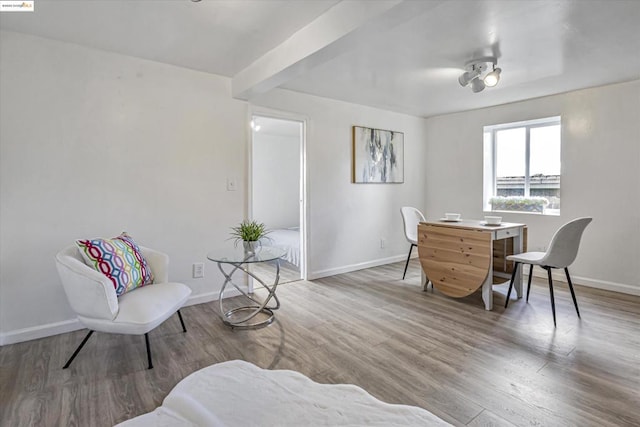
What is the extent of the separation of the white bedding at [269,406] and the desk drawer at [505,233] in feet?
8.14

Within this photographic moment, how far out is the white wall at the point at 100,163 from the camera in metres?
2.41

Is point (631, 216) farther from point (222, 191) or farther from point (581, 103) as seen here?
point (222, 191)

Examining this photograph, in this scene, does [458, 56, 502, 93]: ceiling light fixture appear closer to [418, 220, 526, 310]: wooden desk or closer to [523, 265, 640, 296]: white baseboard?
[418, 220, 526, 310]: wooden desk

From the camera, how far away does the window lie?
4.16 metres

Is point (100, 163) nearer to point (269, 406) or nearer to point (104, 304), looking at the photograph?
point (104, 304)

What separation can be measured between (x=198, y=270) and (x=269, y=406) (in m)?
2.46

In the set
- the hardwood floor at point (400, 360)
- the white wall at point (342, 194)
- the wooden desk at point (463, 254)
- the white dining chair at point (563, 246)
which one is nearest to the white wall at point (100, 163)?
the hardwood floor at point (400, 360)

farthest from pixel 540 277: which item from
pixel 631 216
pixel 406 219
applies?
pixel 406 219

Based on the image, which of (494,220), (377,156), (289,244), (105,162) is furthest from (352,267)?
(105,162)

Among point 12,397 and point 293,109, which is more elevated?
point 293,109

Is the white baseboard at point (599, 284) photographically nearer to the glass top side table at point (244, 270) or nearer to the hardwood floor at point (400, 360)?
the hardwood floor at point (400, 360)

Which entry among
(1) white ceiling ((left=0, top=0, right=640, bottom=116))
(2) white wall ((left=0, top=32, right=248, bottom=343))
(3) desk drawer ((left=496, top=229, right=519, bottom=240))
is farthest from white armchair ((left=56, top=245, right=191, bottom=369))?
(3) desk drawer ((left=496, top=229, right=519, bottom=240))

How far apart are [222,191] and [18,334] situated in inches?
74.3

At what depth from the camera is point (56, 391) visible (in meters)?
Result: 1.83
